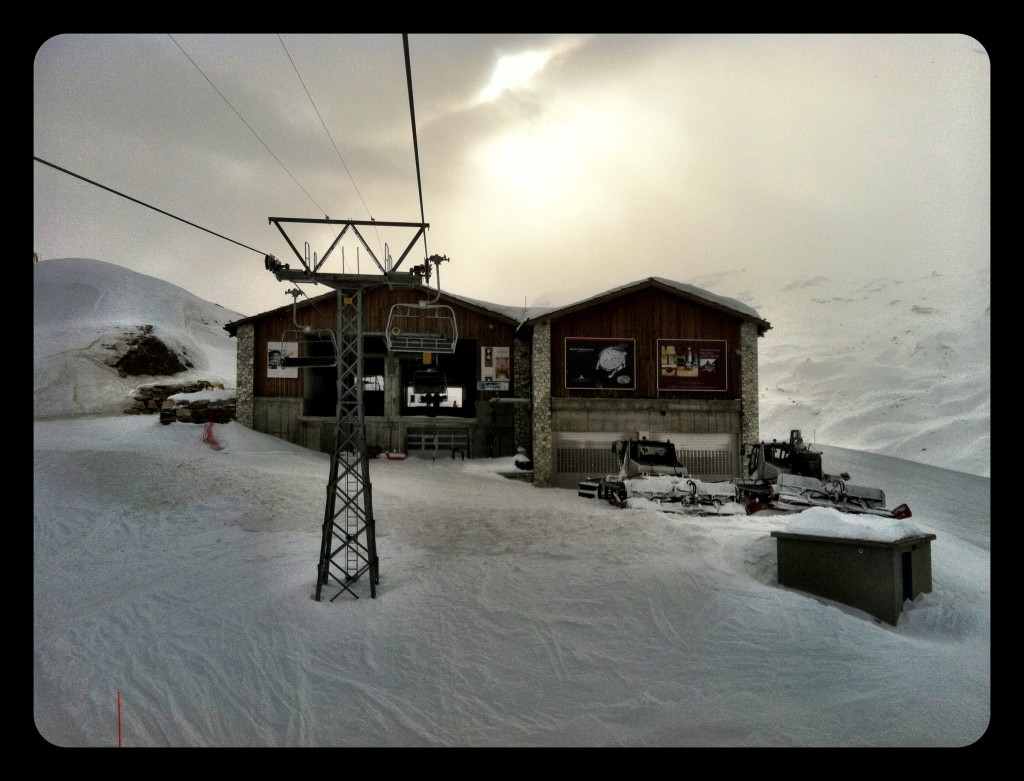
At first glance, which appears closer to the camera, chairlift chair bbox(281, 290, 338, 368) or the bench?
chairlift chair bbox(281, 290, 338, 368)

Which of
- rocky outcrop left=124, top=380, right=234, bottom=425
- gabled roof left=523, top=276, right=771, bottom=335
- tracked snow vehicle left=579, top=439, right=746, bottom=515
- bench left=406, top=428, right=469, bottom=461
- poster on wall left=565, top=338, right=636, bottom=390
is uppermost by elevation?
gabled roof left=523, top=276, right=771, bottom=335

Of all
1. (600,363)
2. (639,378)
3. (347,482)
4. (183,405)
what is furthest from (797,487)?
(183,405)

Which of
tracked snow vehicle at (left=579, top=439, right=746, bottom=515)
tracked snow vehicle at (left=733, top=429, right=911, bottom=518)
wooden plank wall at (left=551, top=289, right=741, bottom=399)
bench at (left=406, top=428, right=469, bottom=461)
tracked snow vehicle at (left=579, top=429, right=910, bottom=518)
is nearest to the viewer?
tracked snow vehicle at (left=733, top=429, right=911, bottom=518)

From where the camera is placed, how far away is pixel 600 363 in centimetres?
1969

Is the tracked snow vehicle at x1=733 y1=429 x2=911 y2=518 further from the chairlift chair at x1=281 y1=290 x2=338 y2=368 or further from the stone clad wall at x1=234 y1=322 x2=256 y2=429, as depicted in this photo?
the stone clad wall at x1=234 y1=322 x2=256 y2=429

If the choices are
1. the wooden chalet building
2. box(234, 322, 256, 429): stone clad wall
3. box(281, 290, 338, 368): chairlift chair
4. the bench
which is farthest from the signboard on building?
box(234, 322, 256, 429): stone clad wall

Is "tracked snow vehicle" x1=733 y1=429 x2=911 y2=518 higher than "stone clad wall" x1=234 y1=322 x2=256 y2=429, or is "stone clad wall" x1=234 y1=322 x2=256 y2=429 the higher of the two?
"stone clad wall" x1=234 y1=322 x2=256 y2=429

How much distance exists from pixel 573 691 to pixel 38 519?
12.2 metres

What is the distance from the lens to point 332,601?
7.62 m

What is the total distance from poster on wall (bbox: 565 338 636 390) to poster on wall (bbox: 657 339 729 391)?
1363mm

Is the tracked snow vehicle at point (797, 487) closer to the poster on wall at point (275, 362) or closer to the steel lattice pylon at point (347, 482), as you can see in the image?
the steel lattice pylon at point (347, 482)

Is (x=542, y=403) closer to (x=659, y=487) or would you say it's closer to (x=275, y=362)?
(x=659, y=487)

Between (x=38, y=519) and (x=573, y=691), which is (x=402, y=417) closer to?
(x=38, y=519)

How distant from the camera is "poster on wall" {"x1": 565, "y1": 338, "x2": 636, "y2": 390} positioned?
1959cm
